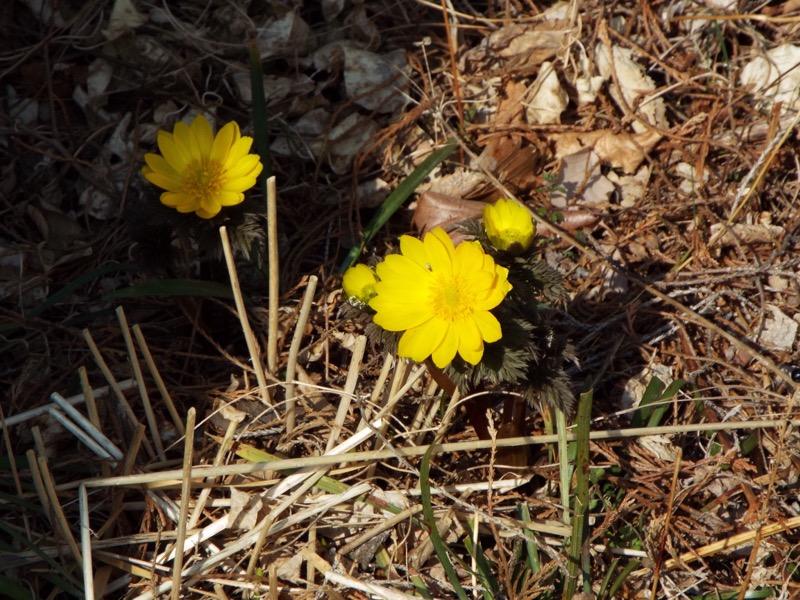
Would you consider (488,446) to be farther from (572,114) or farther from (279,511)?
(572,114)

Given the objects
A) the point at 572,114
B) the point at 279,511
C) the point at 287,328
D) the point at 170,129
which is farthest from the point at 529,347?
the point at 170,129

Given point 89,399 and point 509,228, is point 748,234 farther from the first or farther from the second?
point 89,399

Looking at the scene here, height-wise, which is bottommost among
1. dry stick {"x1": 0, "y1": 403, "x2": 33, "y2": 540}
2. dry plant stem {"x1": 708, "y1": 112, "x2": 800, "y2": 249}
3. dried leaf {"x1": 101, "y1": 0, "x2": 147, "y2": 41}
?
dry stick {"x1": 0, "y1": 403, "x2": 33, "y2": 540}

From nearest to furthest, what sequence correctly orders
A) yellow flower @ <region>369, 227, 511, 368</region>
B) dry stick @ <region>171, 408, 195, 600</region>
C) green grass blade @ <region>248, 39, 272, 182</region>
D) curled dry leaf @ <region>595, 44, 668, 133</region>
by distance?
1. yellow flower @ <region>369, 227, 511, 368</region>
2. dry stick @ <region>171, 408, 195, 600</region>
3. green grass blade @ <region>248, 39, 272, 182</region>
4. curled dry leaf @ <region>595, 44, 668, 133</region>

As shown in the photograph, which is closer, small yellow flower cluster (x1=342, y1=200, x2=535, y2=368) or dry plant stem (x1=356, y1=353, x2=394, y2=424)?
small yellow flower cluster (x1=342, y1=200, x2=535, y2=368)

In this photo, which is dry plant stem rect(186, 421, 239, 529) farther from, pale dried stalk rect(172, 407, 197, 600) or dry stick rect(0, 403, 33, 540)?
dry stick rect(0, 403, 33, 540)

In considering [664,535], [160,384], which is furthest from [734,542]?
[160,384]

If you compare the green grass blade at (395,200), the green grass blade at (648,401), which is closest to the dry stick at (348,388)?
the green grass blade at (395,200)

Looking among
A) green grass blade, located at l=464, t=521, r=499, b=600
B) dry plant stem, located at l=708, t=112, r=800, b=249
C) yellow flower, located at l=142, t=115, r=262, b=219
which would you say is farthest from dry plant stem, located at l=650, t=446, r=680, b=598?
yellow flower, located at l=142, t=115, r=262, b=219

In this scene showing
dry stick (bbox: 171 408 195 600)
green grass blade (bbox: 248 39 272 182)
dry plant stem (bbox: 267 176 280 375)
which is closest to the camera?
dry stick (bbox: 171 408 195 600)
